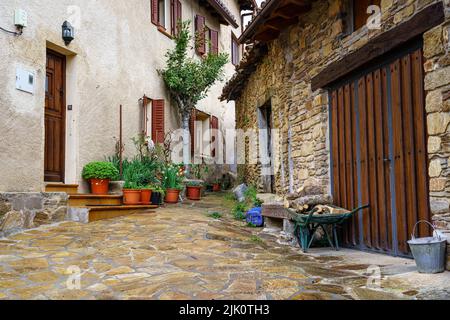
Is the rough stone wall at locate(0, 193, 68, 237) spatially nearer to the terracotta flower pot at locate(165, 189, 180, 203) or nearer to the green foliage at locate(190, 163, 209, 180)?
the terracotta flower pot at locate(165, 189, 180, 203)

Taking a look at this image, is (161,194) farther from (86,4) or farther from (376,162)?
(376,162)

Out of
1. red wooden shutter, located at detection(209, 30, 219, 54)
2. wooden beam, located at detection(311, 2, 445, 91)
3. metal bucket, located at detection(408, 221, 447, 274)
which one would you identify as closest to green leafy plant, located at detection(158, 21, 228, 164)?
red wooden shutter, located at detection(209, 30, 219, 54)

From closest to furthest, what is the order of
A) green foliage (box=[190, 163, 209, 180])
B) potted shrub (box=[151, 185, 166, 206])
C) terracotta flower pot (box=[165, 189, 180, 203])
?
1. potted shrub (box=[151, 185, 166, 206])
2. terracotta flower pot (box=[165, 189, 180, 203])
3. green foliage (box=[190, 163, 209, 180])

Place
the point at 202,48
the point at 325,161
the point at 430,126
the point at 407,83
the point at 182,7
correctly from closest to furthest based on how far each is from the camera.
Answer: the point at 430,126 → the point at 407,83 → the point at 325,161 → the point at 182,7 → the point at 202,48

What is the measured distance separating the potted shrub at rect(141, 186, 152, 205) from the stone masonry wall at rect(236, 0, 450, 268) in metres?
2.48

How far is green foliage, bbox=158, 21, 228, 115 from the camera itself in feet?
33.6

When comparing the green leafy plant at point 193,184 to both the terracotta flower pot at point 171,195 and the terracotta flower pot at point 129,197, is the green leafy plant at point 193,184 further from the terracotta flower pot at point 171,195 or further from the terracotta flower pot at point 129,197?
the terracotta flower pot at point 129,197

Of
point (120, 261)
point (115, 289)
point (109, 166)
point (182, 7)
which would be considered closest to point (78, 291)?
point (115, 289)

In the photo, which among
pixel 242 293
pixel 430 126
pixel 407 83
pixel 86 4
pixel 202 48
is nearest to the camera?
pixel 242 293

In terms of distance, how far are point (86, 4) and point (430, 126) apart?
6.29m

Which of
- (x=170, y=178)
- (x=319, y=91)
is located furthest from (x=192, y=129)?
(x=319, y=91)

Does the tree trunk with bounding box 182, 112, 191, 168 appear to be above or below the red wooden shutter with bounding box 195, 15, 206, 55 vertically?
below

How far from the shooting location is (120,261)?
416 cm

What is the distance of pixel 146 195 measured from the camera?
7840 mm
